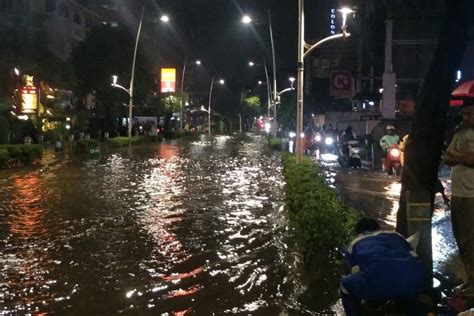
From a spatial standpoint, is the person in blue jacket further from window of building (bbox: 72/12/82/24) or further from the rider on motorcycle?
window of building (bbox: 72/12/82/24)

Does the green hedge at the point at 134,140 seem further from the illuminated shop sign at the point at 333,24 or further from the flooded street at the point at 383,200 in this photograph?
the flooded street at the point at 383,200

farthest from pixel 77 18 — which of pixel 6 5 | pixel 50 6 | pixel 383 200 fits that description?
pixel 383 200

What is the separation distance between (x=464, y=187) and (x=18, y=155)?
71.7 feet

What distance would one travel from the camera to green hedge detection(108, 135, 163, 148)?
40.1 metres

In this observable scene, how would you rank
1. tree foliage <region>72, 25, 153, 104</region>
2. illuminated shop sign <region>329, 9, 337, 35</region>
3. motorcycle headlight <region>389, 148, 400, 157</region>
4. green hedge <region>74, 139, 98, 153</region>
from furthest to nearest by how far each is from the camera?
1. illuminated shop sign <region>329, 9, 337, 35</region>
2. tree foliage <region>72, 25, 153, 104</region>
3. green hedge <region>74, 139, 98, 153</region>
4. motorcycle headlight <region>389, 148, 400, 157</region>

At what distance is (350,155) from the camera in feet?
79.2

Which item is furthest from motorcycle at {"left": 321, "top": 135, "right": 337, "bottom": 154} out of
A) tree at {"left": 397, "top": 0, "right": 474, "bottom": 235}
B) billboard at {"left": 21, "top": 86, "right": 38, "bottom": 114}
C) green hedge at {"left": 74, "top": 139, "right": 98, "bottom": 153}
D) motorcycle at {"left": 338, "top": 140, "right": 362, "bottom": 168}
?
tree at {"left": 397, "top": 0, "right": 474, "bottom": 235}

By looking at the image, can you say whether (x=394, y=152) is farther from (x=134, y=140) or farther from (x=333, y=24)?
(x=333, y=24)

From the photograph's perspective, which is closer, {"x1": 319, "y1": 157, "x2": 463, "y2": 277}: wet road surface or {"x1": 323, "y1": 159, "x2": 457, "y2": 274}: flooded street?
{"x1": 319, "y1": 157, "x2": 463, "y2": 277}: wet road surface

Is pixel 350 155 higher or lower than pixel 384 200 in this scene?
higher

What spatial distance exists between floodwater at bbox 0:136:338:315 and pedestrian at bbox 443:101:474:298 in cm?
152

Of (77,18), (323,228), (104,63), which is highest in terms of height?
(77,18)

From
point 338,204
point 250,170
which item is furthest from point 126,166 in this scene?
point 338,204

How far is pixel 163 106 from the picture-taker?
61.9 meters
